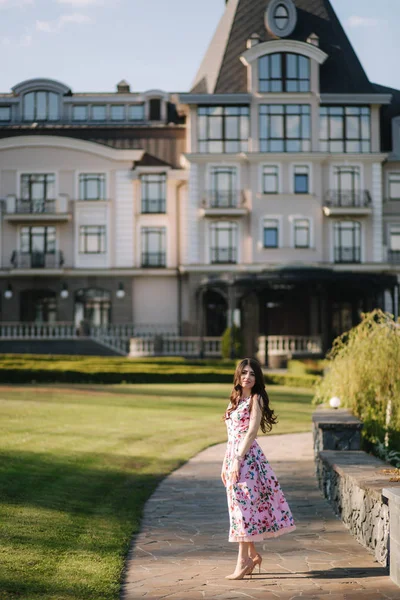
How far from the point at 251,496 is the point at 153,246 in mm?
38804

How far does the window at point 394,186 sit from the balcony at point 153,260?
12172 millimetres

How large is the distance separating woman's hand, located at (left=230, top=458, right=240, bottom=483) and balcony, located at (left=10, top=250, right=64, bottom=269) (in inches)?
1515

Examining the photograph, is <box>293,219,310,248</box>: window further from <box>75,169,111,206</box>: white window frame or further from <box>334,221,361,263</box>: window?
<box>75,169,111,206</box>: white window frame

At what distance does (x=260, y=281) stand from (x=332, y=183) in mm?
8290

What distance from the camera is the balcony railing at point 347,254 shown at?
44.6m

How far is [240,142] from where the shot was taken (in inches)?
1743

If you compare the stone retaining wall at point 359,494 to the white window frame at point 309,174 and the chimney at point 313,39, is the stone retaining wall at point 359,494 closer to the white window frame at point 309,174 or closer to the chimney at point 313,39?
the white window frame at point 309,174

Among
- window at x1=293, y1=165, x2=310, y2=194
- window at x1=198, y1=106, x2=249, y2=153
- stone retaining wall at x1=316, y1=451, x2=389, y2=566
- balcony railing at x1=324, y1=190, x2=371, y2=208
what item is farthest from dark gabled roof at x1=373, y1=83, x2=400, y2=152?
stone retaining wall at x1=316, y1=451, x2=389, y2=566

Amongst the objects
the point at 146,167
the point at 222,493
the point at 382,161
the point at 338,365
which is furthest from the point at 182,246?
the point at 222,493

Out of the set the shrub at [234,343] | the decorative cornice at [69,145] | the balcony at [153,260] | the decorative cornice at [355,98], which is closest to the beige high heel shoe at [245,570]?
the shrub at [234,343]

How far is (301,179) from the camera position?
146 feet

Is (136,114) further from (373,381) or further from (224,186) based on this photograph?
(373,381)

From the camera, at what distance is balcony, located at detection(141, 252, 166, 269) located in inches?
1799

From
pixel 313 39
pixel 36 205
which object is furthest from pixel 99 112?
pixel 313 39
